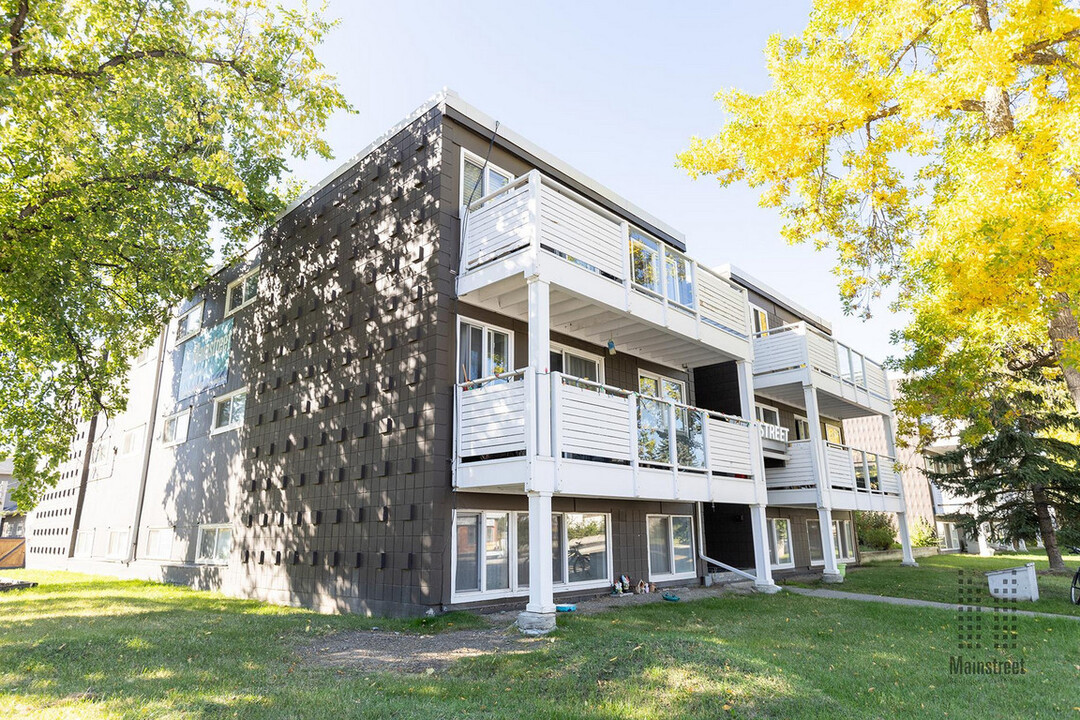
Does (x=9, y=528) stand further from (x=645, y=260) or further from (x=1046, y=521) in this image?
(x=1046, y=521)

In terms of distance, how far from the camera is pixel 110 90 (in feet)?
35.0

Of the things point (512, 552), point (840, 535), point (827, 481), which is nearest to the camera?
point (512, 552)

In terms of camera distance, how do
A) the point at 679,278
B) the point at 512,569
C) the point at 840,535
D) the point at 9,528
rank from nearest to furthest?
1. the point at 512,569
2. the point at 679,278
3. the point at 840,535
4. the point at 9,528

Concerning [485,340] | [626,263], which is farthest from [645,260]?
[485,340]

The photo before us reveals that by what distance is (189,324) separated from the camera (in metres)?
20.6

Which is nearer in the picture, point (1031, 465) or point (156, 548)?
point (156, 548)

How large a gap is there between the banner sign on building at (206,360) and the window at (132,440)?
318 cm

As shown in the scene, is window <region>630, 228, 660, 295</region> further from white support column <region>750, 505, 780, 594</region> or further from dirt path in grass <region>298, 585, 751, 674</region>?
dirt path in grass <region>298, 585, 751, 674</region>

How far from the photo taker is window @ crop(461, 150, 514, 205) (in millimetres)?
11719

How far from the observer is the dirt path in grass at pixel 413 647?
6996mm

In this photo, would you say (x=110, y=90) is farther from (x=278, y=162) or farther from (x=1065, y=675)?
(x=1065, y=675)

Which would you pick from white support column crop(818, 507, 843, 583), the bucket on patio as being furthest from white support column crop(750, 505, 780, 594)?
the bucket on patio

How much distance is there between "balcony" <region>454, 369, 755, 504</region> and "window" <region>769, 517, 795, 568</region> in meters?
7.68
